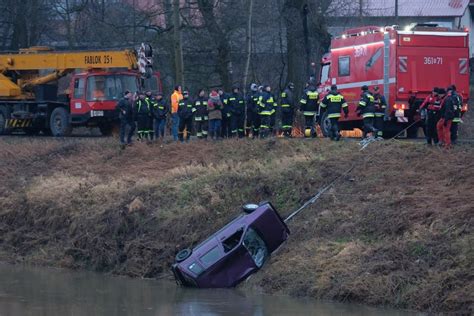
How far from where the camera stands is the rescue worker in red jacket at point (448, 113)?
22172 mm

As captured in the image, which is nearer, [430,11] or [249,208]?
[249,208]

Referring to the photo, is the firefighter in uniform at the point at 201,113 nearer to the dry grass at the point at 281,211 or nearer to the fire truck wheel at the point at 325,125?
the dry grass at the point at 281,211

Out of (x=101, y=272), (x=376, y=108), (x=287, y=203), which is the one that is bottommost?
(x=101, y=272)

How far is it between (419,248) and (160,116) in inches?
535

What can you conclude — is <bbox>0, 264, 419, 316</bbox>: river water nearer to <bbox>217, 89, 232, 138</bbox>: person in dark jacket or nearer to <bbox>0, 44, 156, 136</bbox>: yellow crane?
<bbox>217, 89, 232, 138</bbox>: person in dark jacket

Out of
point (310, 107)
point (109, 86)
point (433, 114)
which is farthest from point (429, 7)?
point (433, 114)

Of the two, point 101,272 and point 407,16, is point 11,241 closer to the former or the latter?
point 101,272

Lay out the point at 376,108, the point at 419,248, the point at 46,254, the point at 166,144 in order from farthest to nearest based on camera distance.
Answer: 1. the point at 166,144
2. the point at 376,108
3. the point at 46,254
4. the point at 419,248

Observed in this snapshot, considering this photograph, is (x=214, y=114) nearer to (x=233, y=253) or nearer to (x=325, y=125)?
(x=325, y=125)

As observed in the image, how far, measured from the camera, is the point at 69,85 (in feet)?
118

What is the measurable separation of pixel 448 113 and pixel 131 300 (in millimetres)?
8578

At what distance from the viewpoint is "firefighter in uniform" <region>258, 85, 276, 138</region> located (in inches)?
1071

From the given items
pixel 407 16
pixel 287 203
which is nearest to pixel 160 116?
pixel 287 203

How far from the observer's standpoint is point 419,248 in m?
17.0
